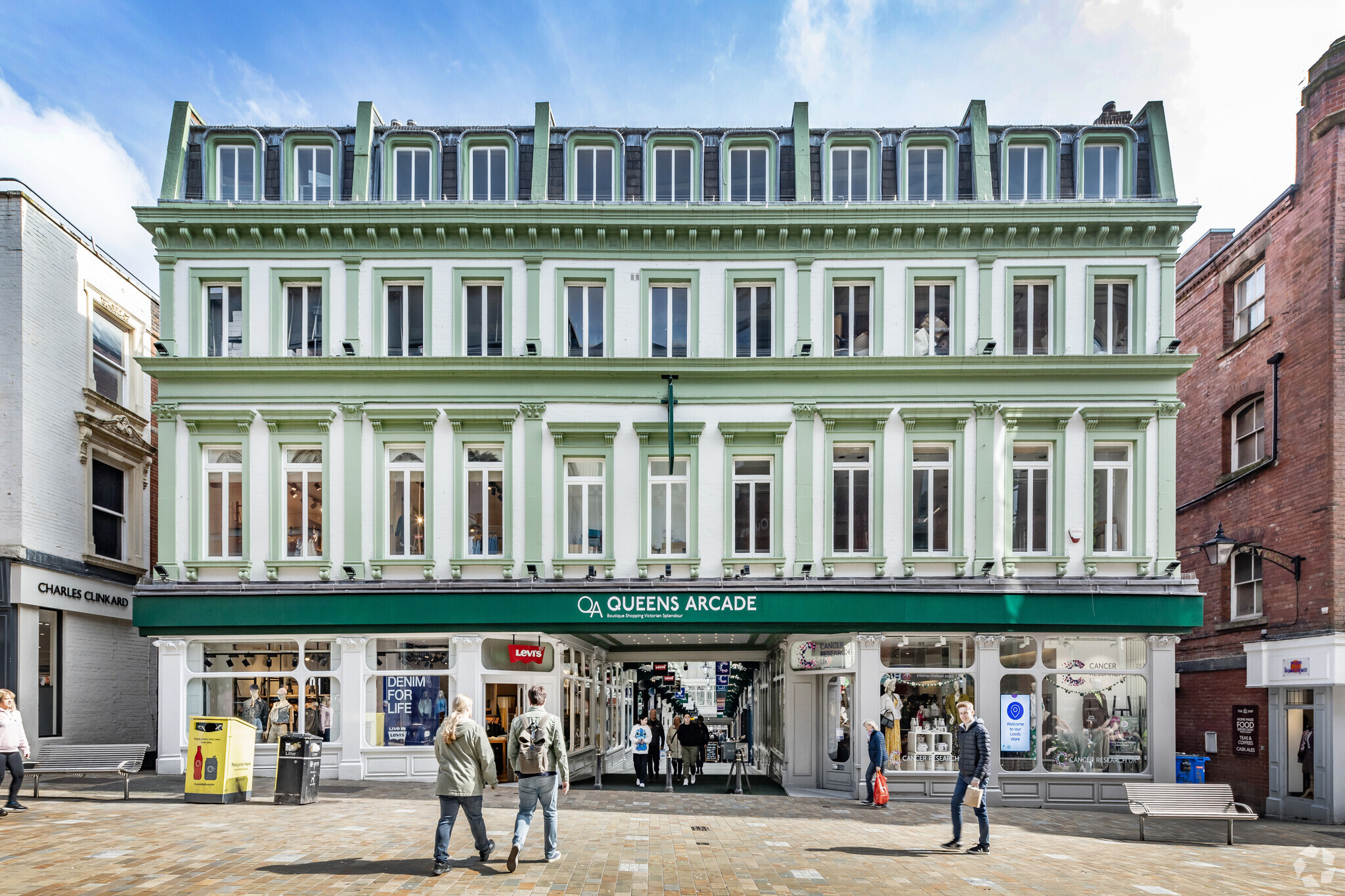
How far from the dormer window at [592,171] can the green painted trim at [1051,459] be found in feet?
30.0

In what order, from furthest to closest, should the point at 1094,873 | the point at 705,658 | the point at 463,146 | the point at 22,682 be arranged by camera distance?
1. the point at 705,658
2. the point at 463,146
3. the point at 22,682
4. the point at 1094,873

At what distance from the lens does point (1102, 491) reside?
60.4 ft

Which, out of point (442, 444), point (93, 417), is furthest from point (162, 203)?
point (442, 444)

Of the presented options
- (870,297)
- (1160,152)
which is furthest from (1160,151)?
(870,297)

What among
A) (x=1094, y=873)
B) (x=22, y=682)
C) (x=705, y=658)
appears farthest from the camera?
(x=705, y=658)

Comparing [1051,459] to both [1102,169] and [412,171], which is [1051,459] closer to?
[1102,169]

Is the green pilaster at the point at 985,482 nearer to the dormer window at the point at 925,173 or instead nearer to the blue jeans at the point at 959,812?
the dormer window at the point at 925,173

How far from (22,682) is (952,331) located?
1894 centimetres

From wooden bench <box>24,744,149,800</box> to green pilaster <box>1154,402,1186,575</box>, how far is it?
17.9 meters

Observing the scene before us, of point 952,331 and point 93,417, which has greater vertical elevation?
point 952,331

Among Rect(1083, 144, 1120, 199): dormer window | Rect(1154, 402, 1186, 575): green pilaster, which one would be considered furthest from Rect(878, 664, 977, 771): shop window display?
Rect(1083, 144, 1120, 199): dormer window

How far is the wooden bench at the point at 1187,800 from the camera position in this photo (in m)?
13.2

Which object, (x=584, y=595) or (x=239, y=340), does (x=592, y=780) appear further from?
(x=239, y=340)

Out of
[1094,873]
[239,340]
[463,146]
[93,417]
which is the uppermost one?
[463,146]
